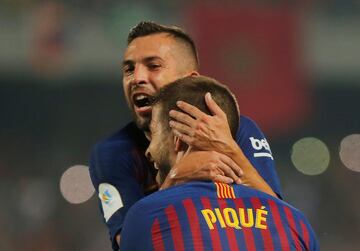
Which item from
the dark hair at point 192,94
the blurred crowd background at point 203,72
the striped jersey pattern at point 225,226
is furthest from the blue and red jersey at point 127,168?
the blurred crowd background at point 203,72

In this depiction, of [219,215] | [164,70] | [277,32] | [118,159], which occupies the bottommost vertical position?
[219,215]

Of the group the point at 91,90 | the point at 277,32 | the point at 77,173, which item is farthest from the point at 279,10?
the point at 77,173

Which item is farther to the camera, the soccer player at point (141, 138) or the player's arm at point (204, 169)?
the soccer player at point (141, 138)

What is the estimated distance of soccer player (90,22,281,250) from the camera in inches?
84.9

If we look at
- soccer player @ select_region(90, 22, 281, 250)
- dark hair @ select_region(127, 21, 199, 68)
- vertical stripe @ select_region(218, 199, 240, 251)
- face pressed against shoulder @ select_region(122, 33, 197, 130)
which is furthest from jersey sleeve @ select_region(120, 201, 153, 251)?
dark hair @ select_region(127, 21, 199, 68)

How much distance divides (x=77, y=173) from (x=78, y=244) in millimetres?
897

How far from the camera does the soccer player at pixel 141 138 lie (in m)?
2.16

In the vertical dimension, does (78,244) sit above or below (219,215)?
below

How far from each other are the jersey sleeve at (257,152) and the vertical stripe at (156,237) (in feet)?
2.64

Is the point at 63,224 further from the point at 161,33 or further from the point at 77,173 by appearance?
the point at 161,33

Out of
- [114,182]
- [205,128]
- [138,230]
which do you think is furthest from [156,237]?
[114,182]

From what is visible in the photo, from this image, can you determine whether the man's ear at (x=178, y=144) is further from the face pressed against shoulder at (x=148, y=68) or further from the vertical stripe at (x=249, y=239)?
the face pressed against shoulder at (x=148, y=68)

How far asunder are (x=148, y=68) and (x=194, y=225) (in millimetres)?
904

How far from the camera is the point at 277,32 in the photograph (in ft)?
22.3
